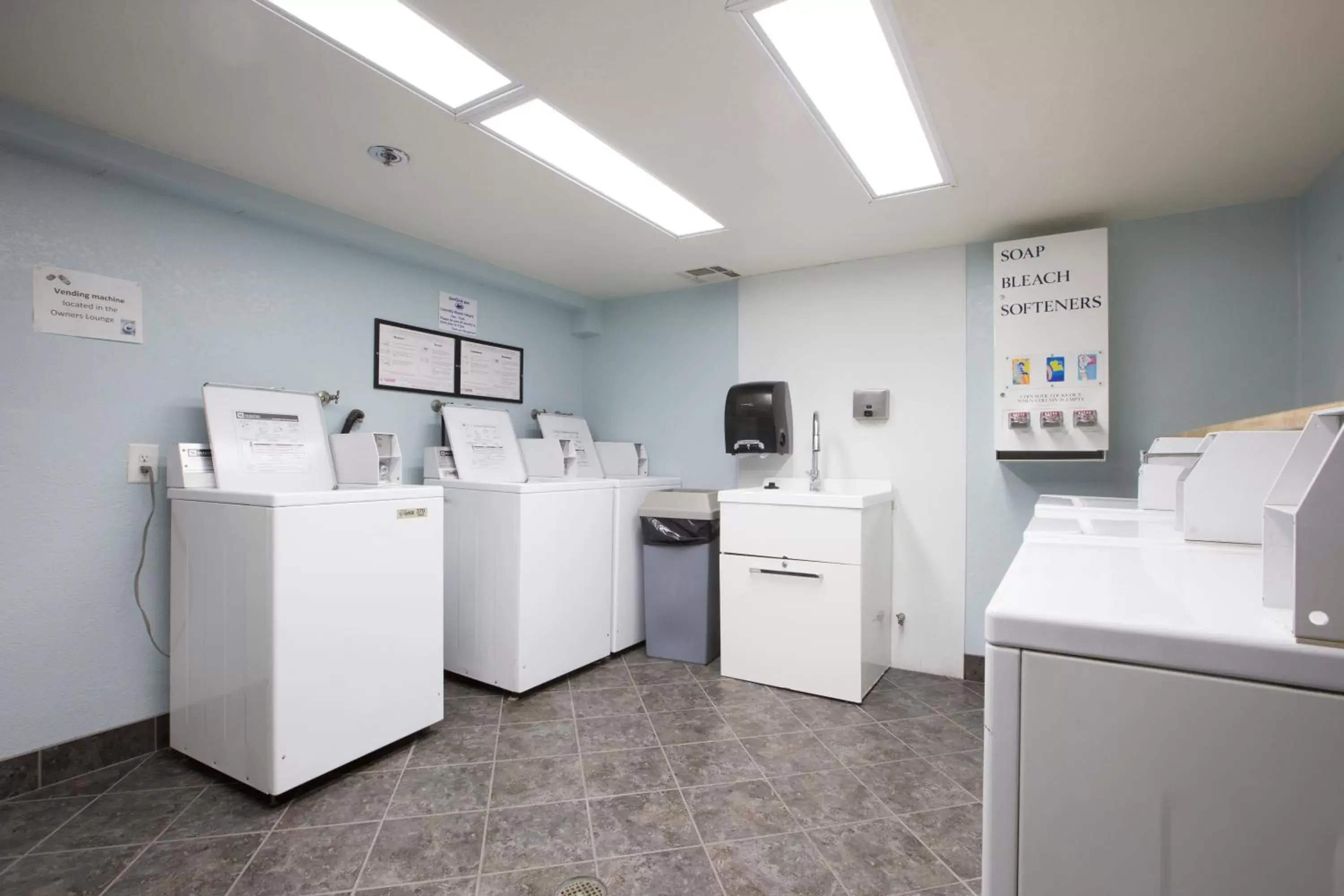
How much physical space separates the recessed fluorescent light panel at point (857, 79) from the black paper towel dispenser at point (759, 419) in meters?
1.28

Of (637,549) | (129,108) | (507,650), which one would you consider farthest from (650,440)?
(129,108)

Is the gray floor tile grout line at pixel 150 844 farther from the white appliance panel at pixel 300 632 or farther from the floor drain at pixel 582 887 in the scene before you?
the floor drain at pixel 582 887

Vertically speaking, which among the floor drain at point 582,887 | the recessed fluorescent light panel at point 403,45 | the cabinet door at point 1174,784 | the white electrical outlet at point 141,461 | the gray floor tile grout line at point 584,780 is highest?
the recessed fluorescent light panel at point 403,45

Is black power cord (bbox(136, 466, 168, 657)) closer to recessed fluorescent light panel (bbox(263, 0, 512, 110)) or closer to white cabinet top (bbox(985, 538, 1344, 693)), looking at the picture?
recessed fluorescent light panel (bbox(263, 0, 512, 110))

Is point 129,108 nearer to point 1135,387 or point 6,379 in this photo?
point 6,379

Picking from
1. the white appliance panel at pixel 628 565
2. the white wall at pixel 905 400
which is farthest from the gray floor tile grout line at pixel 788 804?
the white wall at pixel 905 400

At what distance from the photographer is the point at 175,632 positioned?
6.96 feet

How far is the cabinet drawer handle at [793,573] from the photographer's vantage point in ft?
8.64

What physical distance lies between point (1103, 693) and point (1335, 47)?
2.01 m

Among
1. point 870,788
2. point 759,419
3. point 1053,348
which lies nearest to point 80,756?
point 870,788

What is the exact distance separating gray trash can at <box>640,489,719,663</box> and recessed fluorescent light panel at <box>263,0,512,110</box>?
2.04m

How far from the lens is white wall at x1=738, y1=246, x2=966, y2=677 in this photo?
2949 mm

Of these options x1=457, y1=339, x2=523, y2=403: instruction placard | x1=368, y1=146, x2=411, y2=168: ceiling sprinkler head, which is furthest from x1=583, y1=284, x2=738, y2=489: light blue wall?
x1=368, y1=146, x2=411, y2=168: ceiling sprinkler head

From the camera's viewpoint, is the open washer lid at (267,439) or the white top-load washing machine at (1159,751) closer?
the white top-load washing machine at (1159,751)
